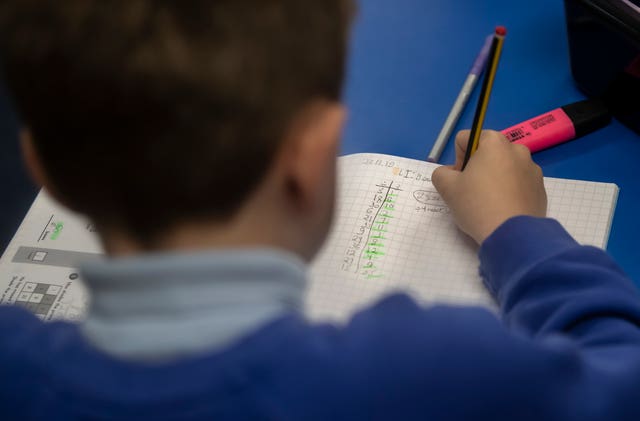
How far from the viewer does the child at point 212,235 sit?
0.35m

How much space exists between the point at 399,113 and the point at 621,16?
0.85 feet

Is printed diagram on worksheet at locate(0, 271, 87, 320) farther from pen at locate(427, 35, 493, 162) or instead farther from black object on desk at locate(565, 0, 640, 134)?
black object on desk at locate(565, 0, 640, 134)

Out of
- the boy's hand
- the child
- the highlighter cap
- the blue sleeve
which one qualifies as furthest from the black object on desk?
the child

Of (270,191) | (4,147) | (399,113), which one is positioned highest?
(270,191)

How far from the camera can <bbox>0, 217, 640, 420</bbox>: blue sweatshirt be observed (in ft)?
1.20

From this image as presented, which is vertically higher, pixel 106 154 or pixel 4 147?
pixel 106 154

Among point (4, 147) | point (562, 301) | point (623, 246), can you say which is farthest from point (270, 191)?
point (4, 147)

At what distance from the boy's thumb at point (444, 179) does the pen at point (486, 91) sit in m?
0.01

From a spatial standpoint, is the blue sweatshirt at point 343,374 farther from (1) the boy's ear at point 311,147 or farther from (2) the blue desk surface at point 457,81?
(2) the blue desk surface at point 457,81

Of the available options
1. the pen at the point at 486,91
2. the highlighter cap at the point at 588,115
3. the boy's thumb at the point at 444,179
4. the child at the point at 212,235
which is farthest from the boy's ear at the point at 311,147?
the highlighter cap at the point at 588,115

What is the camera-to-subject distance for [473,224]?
2.18 feet

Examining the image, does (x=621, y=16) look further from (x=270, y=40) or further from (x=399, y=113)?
(x=270, y=40)

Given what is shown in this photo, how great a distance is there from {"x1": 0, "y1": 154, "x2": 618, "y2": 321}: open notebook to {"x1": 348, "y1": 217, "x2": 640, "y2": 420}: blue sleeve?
0.33 feet

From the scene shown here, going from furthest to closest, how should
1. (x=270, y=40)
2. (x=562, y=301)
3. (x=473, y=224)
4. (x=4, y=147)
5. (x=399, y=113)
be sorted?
(x=4, y=147)
(x=399, y=113)
(x=473, y=224)
(x=562, y=301)
(x=270, y=40)
